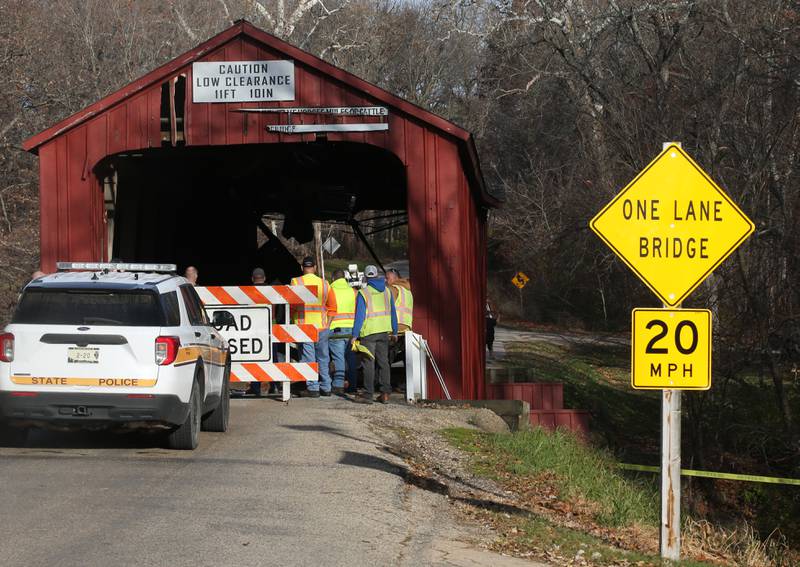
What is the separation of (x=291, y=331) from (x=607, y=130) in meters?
13.1

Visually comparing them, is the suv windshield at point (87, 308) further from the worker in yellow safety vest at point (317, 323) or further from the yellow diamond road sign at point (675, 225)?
the worker in yellow safety vest at point (317, 323)

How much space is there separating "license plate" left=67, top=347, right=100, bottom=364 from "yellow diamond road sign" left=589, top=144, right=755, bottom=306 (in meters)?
5.10

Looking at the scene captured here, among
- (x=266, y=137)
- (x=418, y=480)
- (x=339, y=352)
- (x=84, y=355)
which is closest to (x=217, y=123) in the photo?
(x=266, y=137)

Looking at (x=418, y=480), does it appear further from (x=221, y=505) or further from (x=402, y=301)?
(x=402, y=301)

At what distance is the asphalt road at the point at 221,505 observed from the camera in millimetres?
7637

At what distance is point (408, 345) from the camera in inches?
675

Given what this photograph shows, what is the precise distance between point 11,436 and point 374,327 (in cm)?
586

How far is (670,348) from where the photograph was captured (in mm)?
8453

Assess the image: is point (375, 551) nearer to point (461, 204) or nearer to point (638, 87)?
point (461, 204)

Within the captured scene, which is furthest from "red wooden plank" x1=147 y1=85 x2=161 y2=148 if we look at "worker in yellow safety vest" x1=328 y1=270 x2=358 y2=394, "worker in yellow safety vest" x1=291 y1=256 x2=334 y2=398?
"worker in yellow safety vest" x1=328 y1=270 x2=358 y2=394

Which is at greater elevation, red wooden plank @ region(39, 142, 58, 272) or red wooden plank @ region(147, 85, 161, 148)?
red wooden plank @ region(147, 85, 161, 148)

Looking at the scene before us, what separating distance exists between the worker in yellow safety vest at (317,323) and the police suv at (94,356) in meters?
5.36

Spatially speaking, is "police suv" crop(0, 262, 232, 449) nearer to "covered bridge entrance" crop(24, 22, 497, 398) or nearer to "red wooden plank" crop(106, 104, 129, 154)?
"covered bridge entrance" crop(24, 22, 497, 398)

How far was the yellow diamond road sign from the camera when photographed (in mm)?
8500
